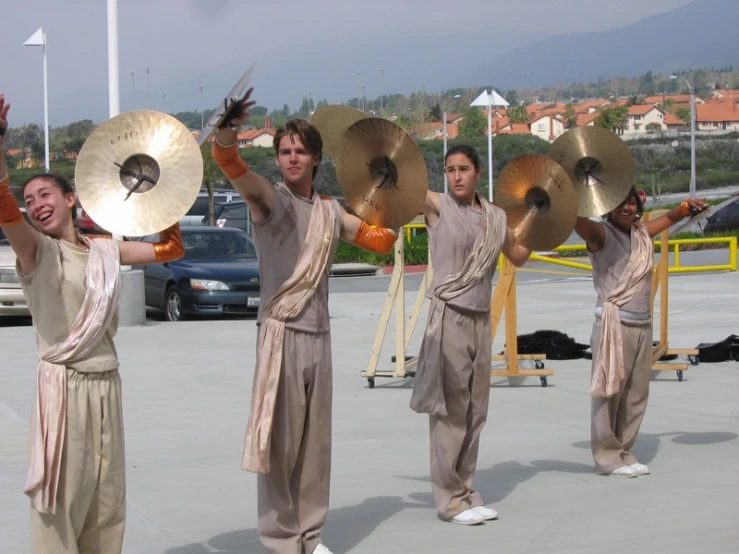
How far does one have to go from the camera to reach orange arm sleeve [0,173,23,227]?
14.1 ft

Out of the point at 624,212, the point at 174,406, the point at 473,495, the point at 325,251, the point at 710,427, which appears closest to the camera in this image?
the point at 325,251

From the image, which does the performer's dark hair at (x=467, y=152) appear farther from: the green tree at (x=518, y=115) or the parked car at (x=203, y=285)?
the green tree at (x=518, y=115)

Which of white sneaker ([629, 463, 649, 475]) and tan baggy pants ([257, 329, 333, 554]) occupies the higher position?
tan baggy pants ([257, 329, 333, 554])

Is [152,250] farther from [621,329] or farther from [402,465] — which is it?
[621,329]

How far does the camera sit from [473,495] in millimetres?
6270

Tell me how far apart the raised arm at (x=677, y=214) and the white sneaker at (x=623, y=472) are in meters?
1.48

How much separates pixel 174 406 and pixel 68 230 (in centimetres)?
503

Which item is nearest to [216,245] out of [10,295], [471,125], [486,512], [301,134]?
[10,295]

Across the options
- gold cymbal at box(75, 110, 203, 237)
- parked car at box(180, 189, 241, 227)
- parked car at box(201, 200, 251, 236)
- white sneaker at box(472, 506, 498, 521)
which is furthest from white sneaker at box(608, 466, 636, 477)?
parked car at box(180, 189, 241, 227)

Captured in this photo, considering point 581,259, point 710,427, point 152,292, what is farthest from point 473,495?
point 581,259

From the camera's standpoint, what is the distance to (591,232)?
714 centimetres

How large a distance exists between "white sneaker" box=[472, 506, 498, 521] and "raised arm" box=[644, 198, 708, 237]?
226 cm

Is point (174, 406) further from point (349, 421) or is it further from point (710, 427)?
point (710, 427)

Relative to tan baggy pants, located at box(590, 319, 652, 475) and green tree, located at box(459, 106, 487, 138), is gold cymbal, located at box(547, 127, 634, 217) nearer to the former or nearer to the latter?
tan baggy pants, located at box(590, 319, 652, 475)
